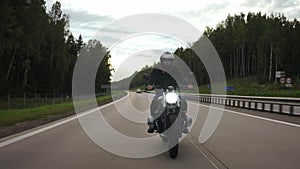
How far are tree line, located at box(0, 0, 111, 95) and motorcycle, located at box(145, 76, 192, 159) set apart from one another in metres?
36.5

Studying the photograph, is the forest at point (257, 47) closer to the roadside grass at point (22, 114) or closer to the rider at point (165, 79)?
the roadside grass at point (22, 114)

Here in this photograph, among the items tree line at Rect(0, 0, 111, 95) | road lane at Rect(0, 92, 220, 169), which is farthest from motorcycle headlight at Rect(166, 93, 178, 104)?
tree line at Rect(0, 0, 111, 95)

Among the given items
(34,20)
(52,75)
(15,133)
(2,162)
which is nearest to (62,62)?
(52,75)

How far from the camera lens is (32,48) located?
64.1m

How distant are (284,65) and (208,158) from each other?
107m

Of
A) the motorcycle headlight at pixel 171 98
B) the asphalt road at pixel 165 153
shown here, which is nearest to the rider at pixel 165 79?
the motorcycle headlight at pixel 171 98

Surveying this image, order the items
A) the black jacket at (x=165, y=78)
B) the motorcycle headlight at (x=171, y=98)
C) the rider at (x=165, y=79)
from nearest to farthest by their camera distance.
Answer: the motorcycle headlight at (x=171, y=98), the rider at (x=165, y=79), the black jacket at (x=165, y=78)

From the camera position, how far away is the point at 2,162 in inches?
344

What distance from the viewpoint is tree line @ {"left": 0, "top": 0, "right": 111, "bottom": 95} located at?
49.5 meters

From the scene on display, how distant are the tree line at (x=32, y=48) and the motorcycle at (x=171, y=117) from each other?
120 ft

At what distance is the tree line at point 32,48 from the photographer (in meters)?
49.5

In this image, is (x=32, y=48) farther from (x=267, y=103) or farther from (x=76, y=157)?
(x=76, y=157)

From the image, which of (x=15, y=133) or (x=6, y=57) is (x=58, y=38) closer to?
(x=6, y=57)

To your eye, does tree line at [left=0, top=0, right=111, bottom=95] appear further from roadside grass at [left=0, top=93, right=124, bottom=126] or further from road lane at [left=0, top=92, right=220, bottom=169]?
road lane at [left=0, top=92, right=220, bottom=169]
